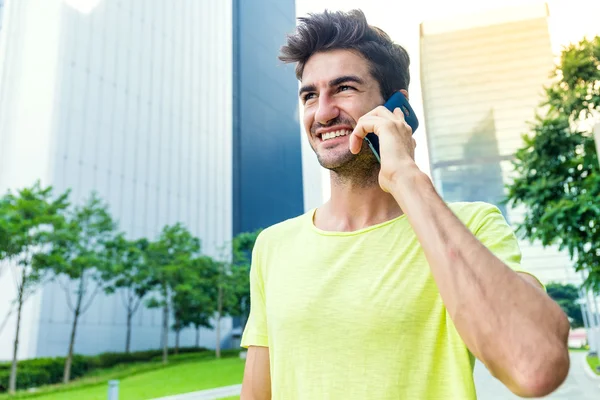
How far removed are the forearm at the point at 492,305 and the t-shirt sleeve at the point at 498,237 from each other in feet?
0.20

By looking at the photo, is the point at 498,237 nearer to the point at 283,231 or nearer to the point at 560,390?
the point at 283,231

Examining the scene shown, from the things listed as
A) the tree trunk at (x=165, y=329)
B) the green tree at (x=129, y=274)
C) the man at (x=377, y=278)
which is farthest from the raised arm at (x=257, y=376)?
the tree trunk at (x=165, y=329)

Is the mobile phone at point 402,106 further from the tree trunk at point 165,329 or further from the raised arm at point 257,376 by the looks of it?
the tree trunk at point 165,329

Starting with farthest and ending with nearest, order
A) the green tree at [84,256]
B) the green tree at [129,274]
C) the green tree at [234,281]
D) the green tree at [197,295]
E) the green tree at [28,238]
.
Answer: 1. the green tree at [234,281]
2. the green tree at [197,295]
3. the green tree at [129,274]
4. the green tree at [84,256]
5. the green tree at [28,238]

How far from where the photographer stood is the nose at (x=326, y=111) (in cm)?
76

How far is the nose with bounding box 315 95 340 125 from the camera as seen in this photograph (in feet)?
2.50

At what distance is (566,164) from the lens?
4973 millimetres

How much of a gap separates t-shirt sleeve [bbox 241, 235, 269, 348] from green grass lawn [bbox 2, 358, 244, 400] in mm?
6023

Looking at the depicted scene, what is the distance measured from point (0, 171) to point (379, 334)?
7.63 meters

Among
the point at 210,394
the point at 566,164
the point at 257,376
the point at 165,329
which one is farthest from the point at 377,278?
the point at 165,329

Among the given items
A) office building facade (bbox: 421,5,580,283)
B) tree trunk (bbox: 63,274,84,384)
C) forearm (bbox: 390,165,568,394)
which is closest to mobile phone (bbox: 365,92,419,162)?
forearm (bbox: 390,165,568,394)

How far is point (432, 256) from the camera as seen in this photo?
0.53m

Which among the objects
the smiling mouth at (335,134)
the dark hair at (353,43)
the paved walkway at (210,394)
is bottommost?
the paved walkway at (210,394)

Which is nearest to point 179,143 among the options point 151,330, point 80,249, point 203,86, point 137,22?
point 203,86
